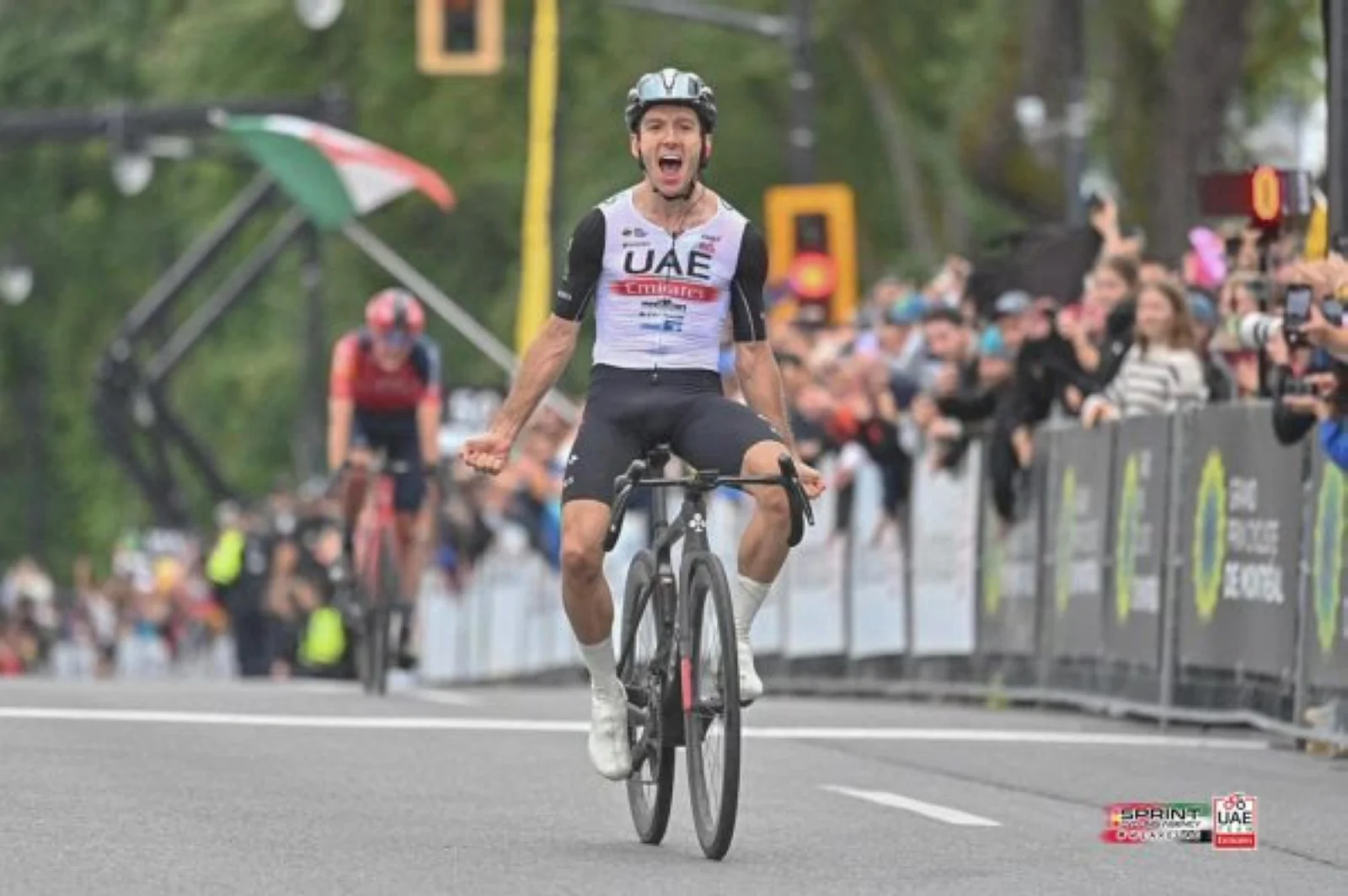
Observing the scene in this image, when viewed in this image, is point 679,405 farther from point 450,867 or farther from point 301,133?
point 301,133

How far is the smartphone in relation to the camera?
631 inches

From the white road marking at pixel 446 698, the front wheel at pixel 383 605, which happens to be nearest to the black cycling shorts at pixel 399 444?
the front wheel at pixel 383 605

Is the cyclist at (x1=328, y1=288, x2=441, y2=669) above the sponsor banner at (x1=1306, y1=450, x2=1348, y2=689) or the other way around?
above

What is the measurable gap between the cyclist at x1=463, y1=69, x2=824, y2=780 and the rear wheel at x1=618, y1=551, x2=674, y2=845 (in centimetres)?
6

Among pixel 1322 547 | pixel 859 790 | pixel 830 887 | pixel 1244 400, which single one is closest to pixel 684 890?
pixel 830 887

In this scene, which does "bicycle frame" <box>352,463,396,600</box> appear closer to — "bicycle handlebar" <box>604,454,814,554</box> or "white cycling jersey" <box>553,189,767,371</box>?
"white cycling jersey" <box>553,189,767,371</box>

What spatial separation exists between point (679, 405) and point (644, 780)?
1053mm

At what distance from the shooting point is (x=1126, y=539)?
842 inches

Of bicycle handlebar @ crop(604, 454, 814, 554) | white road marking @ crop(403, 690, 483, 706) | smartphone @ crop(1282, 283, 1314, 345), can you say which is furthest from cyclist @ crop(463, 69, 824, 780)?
white road marking @ crop(403, 690, 483, 706)

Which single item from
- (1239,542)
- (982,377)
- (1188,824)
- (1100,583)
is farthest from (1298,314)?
(982,377)

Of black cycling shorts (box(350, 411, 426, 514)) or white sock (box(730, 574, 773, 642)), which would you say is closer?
white sock (box(730, 574, 773, 642))

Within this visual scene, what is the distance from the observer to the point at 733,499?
28844mm

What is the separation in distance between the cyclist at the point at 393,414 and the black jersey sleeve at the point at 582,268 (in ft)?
32.1

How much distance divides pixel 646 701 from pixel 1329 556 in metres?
5.66
